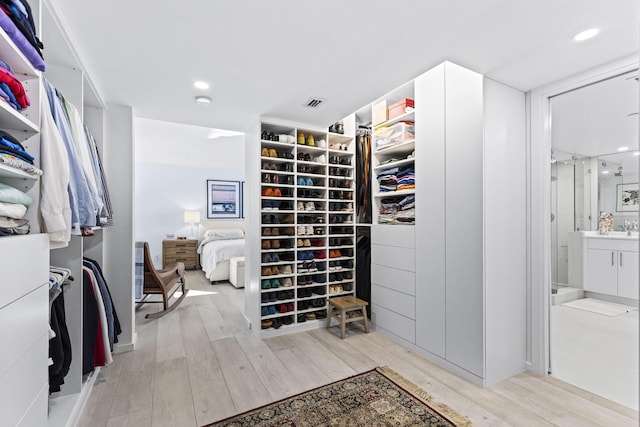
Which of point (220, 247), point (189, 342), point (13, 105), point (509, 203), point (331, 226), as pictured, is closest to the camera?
point (13, 105)

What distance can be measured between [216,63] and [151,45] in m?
0.38

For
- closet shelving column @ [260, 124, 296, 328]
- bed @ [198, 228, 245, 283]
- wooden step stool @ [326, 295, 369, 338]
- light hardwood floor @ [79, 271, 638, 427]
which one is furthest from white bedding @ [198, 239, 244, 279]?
wooden step stool @ [326, 295, 369, 338]

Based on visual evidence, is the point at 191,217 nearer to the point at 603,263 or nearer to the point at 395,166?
the point at 395,166

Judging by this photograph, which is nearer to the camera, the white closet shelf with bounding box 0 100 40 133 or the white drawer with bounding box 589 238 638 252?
the white closet shelf with bounding box 0 100 40 133

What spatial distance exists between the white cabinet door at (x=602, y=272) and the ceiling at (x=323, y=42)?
1.36 meters

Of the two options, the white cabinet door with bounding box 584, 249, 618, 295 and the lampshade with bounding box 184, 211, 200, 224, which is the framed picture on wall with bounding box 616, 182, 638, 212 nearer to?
the white cabinet door with bounding box 584, 249, 618, 295

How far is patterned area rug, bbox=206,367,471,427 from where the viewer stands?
5.70 feet

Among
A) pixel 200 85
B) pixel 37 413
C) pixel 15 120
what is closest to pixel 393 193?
pixel 200 85

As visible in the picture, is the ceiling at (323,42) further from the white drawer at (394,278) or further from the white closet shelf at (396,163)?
the white drawer at (394,278)

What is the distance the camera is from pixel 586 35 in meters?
1.64

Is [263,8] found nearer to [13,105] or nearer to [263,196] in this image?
[13,105]

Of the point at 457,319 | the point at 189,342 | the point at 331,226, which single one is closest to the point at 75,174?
the point at 189,342

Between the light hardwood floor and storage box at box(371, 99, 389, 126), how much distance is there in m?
2.26

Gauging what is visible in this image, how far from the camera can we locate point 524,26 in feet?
5.18
